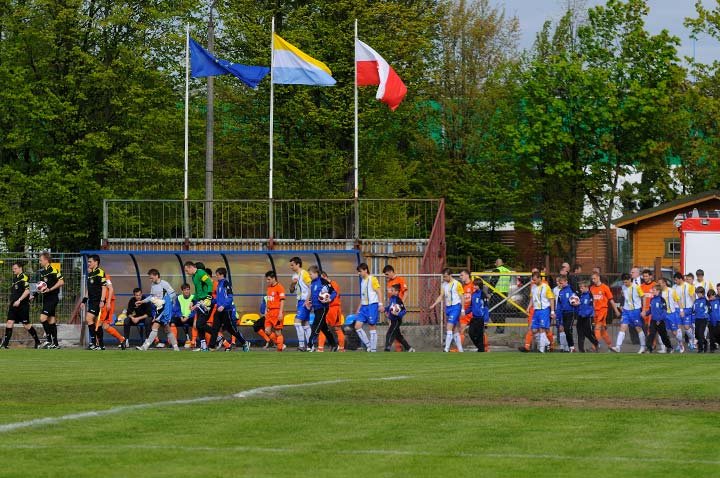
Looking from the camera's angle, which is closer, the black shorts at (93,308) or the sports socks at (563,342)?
the black shorts at (93,308)

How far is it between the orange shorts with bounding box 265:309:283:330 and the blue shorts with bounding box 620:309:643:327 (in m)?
7.74

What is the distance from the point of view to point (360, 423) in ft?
37.8

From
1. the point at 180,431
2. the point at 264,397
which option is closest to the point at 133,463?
the point at 180,431

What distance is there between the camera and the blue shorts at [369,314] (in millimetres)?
30266

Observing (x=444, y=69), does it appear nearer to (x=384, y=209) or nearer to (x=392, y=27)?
(x=392, y=27)

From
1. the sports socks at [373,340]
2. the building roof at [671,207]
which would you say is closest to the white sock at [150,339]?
the sports socks at [373,340]

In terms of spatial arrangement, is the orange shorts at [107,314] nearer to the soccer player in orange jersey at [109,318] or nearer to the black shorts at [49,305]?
the soccer player in orange jersey at [109,318]

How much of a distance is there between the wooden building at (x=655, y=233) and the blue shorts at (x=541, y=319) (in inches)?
853

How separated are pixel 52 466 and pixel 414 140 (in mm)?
52493

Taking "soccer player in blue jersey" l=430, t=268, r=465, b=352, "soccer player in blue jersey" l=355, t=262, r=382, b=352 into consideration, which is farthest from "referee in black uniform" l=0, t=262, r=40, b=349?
"soccer player in blue jersey" l=430, t=268, r=465, b=352

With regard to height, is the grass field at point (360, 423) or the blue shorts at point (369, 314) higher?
the blue shorts at point (369, 314)

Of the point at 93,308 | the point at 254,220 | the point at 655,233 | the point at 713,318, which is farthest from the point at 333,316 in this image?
the point at 655,233

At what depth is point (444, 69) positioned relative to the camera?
62.5m

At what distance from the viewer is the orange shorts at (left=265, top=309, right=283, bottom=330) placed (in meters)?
31.4
